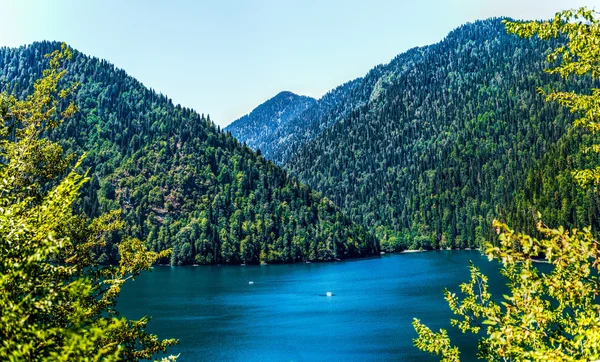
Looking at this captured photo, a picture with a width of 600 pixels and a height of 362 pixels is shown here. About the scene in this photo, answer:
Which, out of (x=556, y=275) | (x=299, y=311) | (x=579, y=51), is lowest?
(x=299, y=311)

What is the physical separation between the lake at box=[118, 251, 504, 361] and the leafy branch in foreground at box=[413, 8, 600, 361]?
54429 mm

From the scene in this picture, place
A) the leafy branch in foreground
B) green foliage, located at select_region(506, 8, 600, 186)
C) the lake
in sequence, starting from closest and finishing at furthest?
the leafy branch in foreground < green foliage, located at select_region(506, 8, 600, 186) < the lake

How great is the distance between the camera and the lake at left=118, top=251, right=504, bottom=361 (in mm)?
73500

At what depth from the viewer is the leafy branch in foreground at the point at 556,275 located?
842 cm

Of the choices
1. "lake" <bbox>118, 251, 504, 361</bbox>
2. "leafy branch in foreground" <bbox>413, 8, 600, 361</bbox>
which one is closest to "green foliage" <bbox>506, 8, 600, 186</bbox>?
"leafy branch in foreground" <bbox>413, 8, 600, 361</bbox>

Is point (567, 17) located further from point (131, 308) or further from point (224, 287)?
point (224, 287)

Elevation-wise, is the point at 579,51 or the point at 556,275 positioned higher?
the point at 579,51

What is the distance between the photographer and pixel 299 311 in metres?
104

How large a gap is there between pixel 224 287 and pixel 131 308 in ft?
A: 117

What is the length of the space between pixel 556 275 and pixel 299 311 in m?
95.5

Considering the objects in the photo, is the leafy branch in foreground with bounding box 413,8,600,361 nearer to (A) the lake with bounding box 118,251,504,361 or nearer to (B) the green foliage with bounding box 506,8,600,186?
(B) the green foliage with bounding box 506,8,600,186

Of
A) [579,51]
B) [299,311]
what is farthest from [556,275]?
[299,311]

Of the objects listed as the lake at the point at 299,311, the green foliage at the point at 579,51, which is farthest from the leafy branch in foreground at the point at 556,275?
the lake at the point at 299,311

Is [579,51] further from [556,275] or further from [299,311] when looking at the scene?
[299,311]
